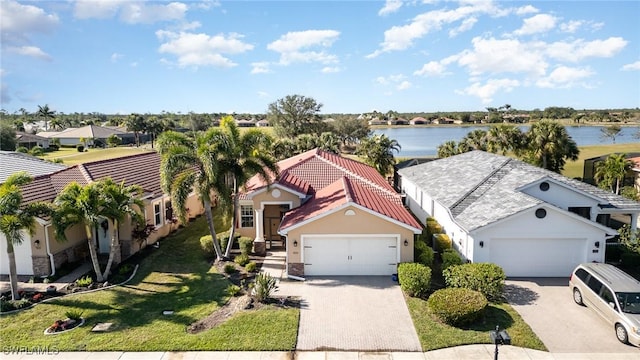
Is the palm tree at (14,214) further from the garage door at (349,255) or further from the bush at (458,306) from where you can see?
the bush at (458,306)

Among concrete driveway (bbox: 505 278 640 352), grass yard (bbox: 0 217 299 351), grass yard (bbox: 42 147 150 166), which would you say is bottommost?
concrete driveway (bbox: 505 278 640 352)

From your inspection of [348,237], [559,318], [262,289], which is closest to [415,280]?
[348,237]

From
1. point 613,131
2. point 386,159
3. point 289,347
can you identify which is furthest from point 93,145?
point 613,131

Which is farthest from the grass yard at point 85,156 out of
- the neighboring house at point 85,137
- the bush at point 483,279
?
the bush at point 483,279

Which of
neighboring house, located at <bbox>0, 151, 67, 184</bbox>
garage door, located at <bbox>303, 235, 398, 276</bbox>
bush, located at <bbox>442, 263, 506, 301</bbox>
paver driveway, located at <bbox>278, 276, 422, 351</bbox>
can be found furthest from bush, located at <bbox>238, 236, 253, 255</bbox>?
neighboring house, located at <bbox>0, 151, 67, 184</bbox>

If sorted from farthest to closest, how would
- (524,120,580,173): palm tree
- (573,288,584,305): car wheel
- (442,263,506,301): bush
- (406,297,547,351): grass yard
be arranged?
1. (524,120,580,173): palm tree
2. (442,263,506,301): bush
3. (573,288,584,305): car wheel
4. (406,297,547,351): grass yard

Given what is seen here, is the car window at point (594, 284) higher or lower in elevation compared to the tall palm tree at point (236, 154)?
lower

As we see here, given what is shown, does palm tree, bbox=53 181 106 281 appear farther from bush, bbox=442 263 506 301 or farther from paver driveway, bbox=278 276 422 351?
bush, bbox=442 263 506 301
